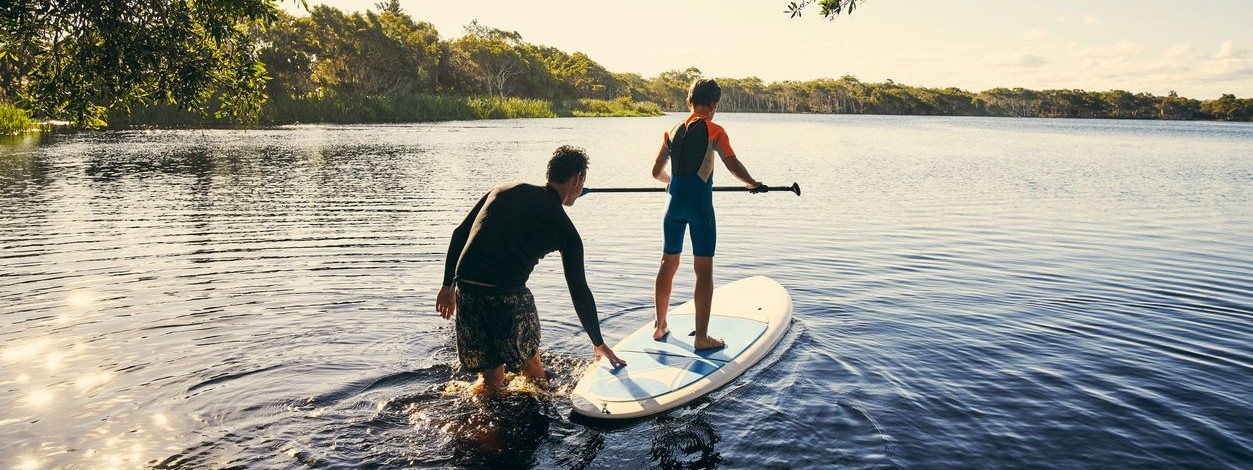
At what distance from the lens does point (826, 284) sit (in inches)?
386

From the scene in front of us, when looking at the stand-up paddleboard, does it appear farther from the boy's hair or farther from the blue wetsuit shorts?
the boy's hair

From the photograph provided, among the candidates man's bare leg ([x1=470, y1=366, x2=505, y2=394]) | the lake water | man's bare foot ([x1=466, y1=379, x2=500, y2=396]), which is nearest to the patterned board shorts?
man's bare leg ([x1=470, y1=366, x2=505, y2=394])

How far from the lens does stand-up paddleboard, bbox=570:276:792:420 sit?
5309 mm

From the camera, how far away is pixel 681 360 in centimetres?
609

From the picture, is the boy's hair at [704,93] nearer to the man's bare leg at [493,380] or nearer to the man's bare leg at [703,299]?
the man's bare leg at [703,299]

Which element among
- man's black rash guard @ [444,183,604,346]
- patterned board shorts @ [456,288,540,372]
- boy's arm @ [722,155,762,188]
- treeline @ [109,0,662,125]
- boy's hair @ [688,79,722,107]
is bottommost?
patterned board shorts @ [456,288,540,372]

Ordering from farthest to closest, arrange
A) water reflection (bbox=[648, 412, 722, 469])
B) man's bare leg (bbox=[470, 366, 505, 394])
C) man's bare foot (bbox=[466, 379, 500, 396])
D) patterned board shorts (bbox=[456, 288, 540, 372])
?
man's bare foot (bbox=[466, 379, 500, 396]) < man's bare leg (bbox=[470, 366, 505, 394]) < patterned board shorts (bbox=[456, 288, 540, 372]) < water reflection (bbox=[648, 412, 722, 469])

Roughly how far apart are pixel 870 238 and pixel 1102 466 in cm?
893

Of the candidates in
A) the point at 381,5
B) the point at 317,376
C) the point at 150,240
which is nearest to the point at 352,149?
the point at 150,240

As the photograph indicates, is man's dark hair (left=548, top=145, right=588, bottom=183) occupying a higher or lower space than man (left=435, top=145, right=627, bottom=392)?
higher

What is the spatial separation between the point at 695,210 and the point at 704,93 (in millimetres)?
973

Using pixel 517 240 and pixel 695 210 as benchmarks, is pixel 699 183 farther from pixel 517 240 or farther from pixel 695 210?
pixel 517 240

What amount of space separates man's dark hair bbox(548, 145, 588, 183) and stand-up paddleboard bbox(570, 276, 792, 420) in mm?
1645

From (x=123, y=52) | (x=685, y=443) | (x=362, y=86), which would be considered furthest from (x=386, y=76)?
(x=685, y=443)
